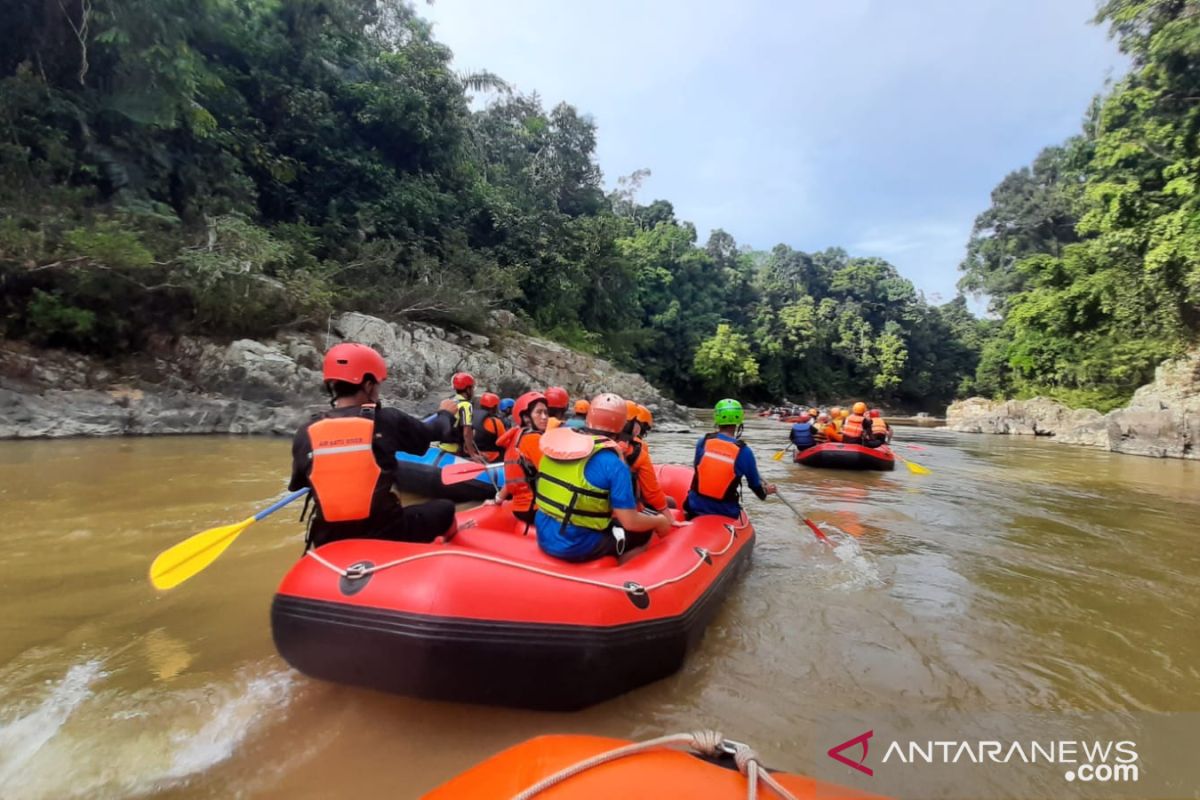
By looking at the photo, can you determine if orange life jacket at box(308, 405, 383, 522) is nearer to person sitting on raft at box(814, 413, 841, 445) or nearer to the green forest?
person sitting on raft at box(814, 413, 841, 445)

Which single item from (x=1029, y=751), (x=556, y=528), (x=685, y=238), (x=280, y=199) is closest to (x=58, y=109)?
(x=280, y=199)

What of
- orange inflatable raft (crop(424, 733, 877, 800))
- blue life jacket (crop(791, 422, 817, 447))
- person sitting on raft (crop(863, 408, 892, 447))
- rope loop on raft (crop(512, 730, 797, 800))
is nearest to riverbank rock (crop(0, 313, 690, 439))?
blue life jacket (crop(791, 422, 817, 447))

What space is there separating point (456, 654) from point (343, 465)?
935 mm

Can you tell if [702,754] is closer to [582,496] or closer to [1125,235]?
[582,496]

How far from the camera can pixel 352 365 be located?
2.64m

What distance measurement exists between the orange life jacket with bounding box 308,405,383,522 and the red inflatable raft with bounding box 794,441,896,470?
8740mm

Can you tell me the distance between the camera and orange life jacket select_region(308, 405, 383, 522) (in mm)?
2541

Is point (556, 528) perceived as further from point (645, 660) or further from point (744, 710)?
point (744, 710)

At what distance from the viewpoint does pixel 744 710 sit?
252 cm

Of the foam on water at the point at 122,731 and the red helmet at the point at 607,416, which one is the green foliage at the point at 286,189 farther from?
the red helmet at the point at 607,416

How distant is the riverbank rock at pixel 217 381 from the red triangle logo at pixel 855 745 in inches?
451

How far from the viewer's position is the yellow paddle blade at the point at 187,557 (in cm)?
267

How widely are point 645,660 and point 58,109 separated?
15.7 m

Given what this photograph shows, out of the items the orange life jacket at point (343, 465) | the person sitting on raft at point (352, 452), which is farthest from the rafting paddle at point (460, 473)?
the orange life jacket at point (343, 465)
